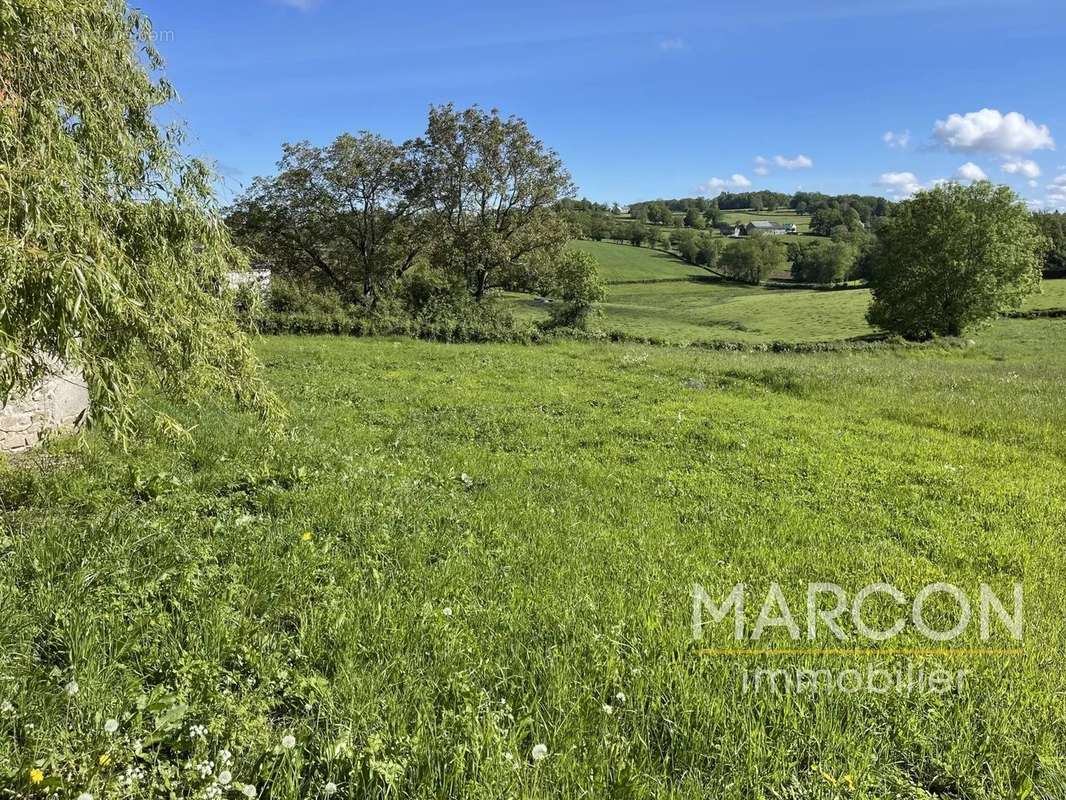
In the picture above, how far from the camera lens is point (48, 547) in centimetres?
438

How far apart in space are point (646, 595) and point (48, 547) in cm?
475

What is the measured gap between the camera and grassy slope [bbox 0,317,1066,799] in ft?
9.07

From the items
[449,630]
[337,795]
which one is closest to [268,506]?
[449,630]

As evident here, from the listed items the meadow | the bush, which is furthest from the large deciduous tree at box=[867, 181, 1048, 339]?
the bush

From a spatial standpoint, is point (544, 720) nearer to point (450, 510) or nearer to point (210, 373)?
point (450, 510)

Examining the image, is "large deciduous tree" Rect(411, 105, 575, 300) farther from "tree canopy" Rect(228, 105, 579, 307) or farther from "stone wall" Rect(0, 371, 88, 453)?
"stone wall" Rect(0, 371, 88, 453)

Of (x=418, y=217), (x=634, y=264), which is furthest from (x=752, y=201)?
(x=418, y=217)

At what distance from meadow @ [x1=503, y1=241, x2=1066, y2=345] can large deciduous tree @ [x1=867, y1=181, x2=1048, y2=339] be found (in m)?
4.07

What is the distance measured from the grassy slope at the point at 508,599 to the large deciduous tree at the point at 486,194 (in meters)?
27.3

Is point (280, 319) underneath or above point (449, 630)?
above

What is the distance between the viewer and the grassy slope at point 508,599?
2.77 m

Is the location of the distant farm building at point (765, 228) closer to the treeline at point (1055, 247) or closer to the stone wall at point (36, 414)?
the treeline at point (1055, 247)

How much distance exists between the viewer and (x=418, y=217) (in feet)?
119

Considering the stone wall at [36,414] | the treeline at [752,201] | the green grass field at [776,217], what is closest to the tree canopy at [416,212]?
the stone wall at [36,414]
